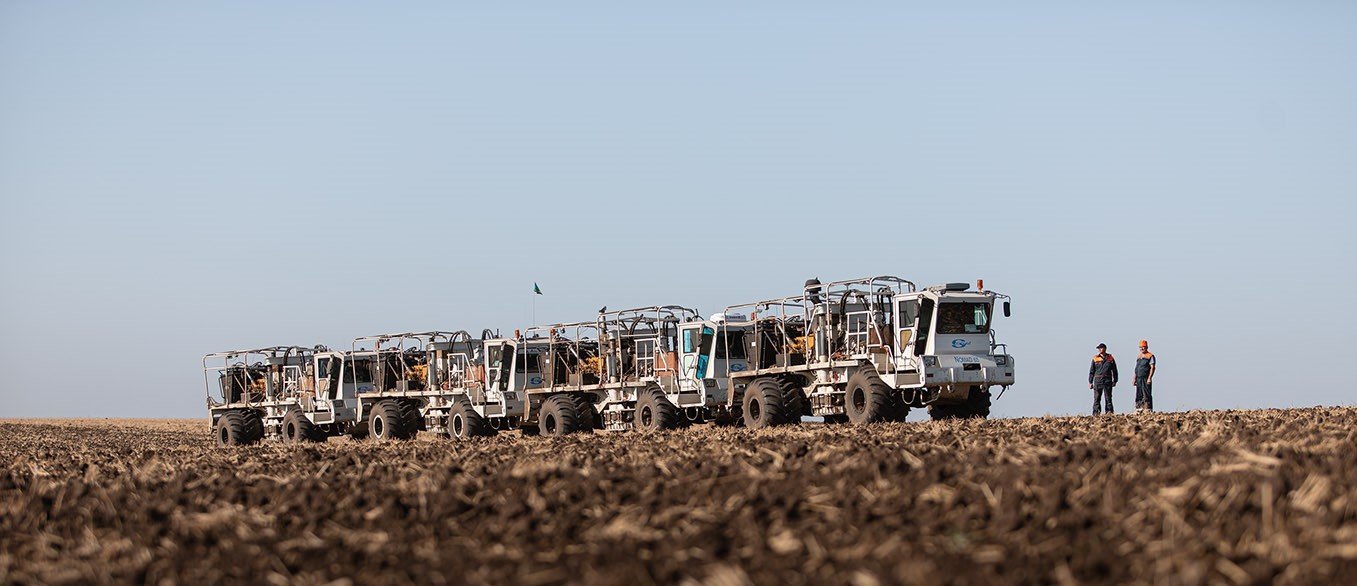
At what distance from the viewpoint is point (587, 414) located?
32.2 m

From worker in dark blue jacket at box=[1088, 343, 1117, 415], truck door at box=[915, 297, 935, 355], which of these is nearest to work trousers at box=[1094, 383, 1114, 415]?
worker in dark blue jacket at box=[1088, 343, 1117, 415]

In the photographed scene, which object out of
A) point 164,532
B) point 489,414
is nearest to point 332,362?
point 489,414

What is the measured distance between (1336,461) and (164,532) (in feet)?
26.9

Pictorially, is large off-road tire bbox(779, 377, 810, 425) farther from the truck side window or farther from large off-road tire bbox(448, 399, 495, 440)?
large off-road tire bbox(448, 399, 495, 440)

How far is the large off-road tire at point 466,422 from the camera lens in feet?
114

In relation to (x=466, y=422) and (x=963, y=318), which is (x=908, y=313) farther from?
(x=466, y=422)

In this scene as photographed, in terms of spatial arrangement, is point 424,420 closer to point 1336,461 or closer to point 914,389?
point 914,389

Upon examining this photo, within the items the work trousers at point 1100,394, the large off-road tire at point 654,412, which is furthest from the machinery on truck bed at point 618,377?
the work trousers at point 1100,394

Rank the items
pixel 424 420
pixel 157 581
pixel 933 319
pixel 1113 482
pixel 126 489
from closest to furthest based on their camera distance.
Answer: pixel 157 581 < pixel 1113 482 < pixel 126 489 < pixel 933 319 < pixel 424 420

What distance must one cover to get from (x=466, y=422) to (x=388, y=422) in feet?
7.72

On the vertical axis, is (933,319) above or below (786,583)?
above

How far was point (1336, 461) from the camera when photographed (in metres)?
10.4

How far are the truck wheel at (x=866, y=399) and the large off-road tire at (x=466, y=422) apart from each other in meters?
10.8

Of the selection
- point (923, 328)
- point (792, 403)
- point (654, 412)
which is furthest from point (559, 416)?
point (923, 328)
